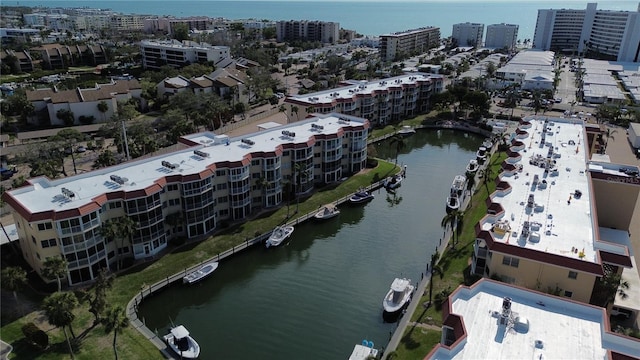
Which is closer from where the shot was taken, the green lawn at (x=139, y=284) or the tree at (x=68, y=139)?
the green lawn at (x=139, y=284)

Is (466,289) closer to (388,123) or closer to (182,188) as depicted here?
(182,188)

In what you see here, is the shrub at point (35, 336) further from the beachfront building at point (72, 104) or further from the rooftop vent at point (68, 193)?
the beachfront building at point (72, 104)

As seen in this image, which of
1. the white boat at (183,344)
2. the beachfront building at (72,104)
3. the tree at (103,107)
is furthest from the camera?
the tree at (103,107)

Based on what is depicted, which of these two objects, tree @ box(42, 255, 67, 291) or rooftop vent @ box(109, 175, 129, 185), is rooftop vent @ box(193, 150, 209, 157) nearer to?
rooftop vent @ box(109, 175, 129, 185)

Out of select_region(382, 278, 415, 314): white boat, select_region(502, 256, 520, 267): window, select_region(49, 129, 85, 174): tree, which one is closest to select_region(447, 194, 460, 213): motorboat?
select_region(382, 278, 415, 314): white boat

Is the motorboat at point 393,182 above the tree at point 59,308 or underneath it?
underneath

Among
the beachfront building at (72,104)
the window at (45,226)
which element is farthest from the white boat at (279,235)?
the beachfront building at (72,104)

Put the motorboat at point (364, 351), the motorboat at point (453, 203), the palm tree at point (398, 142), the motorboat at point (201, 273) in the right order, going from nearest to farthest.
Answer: the motorboat at point (364, 351), the motorboat at point (201, 273), the motorboat at point (453, 203), the palm tree at point (398, 142)
